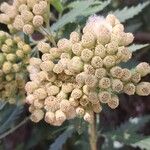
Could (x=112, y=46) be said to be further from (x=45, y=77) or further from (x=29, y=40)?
(x=29, y=40)

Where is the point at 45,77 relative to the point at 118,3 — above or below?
below

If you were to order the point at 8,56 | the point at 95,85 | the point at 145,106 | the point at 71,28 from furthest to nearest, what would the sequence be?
the point at 145,106, the point at 71,28, the point at 8,56, the point at 95,85

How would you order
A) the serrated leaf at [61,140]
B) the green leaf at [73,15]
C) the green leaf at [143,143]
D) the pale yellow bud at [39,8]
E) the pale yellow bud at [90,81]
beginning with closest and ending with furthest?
the pale yellow bud at [90,81]
the pale yellow bud at [39,8]
the green leaf at [73,15]
the green leaf at [143,143]
the serrated leaf at [61,140]

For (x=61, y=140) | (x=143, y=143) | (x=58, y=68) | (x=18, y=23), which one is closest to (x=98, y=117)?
(x=61, y=140)

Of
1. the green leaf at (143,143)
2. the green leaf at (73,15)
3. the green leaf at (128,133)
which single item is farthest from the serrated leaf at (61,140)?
the green leaf at (73,15)

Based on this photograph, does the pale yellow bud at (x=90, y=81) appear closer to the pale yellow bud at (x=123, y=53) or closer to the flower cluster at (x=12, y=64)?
the pale yellow bud at (x=123, y=53)

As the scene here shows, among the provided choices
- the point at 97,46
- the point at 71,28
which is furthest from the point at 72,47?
the point at 71,28

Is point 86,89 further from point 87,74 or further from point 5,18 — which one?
point 5,18
